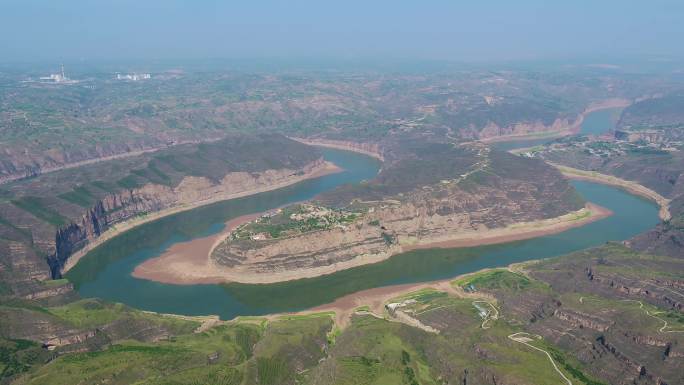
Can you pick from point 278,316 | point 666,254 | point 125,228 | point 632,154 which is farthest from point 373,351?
point 632,154

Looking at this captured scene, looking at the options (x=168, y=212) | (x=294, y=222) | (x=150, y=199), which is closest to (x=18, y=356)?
(x=294, y=222)

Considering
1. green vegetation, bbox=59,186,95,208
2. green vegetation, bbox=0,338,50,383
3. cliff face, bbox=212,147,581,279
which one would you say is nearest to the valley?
green vegetation, bbox=0,338,50,383

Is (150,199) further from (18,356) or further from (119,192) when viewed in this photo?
(18,356)

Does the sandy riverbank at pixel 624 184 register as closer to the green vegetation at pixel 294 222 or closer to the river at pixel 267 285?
the river at pixel 267 285

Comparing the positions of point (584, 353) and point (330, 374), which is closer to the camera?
point (330, 374)

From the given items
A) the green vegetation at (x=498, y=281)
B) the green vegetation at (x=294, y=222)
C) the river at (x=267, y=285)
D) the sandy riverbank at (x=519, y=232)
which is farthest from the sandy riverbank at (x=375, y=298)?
the green vegetation at (x=294, y=222)

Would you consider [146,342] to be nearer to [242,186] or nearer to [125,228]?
[125,228]
